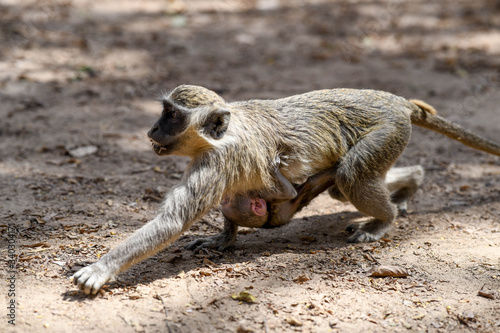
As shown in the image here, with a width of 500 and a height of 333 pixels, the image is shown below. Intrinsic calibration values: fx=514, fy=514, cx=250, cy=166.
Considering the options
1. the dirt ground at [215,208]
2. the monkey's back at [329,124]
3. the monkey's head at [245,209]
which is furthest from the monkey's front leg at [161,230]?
the monkey's back at [329,124]

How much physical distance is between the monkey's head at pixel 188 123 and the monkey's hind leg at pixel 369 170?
139cm

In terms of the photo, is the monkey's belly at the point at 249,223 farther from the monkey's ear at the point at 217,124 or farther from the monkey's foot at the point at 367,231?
the monkey's ear at the point at 217,124

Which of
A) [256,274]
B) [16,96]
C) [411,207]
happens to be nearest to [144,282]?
[256,274]

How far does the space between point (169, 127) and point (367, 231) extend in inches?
96.6

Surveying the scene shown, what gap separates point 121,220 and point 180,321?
1997 mm

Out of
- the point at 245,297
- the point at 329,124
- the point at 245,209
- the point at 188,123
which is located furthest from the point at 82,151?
the point at 245,297

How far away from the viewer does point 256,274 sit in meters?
4.65

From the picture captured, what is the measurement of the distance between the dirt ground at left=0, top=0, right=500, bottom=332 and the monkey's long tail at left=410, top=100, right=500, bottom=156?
779mm

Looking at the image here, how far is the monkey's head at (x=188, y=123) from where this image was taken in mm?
4547

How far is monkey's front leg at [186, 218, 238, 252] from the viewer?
522cm

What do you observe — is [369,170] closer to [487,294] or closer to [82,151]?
[487,294]

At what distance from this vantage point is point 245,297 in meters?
4.17

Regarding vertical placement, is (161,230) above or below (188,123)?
below

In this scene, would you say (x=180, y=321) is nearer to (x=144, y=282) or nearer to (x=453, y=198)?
(x=144, y=282)
